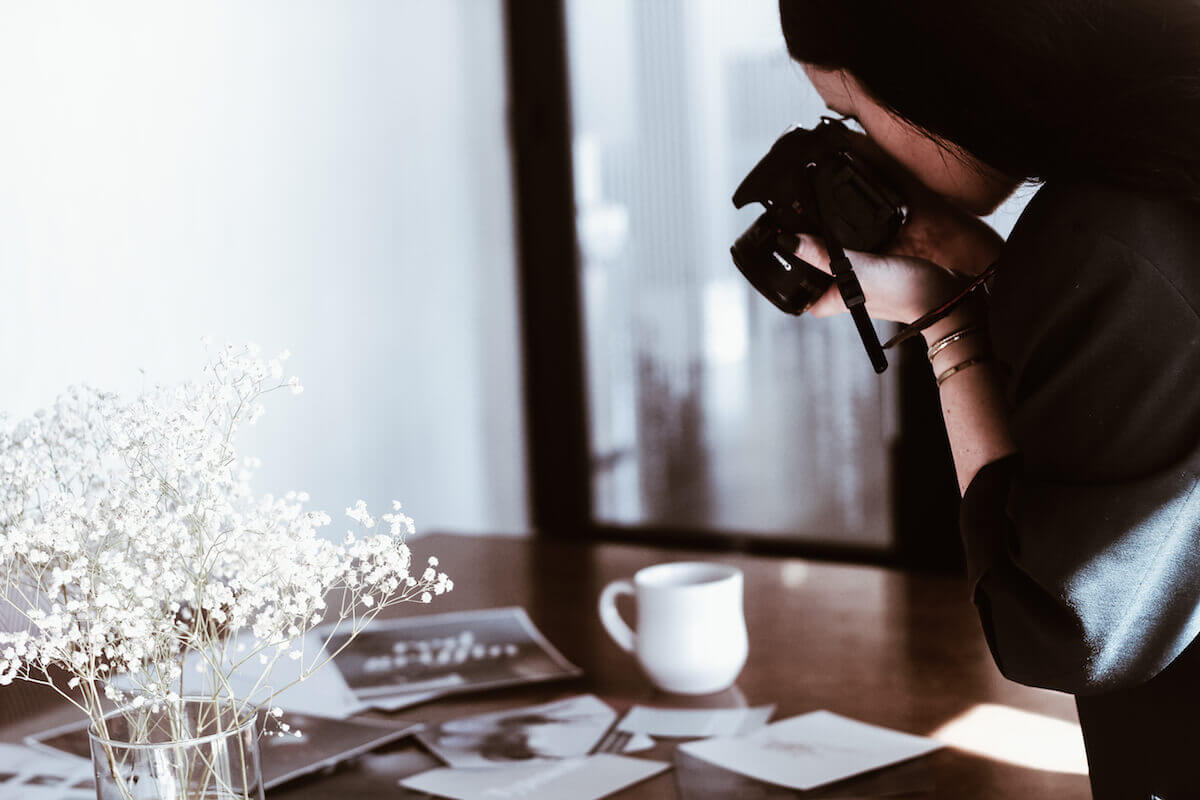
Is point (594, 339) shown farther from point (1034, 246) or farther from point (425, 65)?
point (1034, 246)

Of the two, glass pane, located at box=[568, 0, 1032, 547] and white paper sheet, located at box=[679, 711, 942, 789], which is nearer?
white paper sheet, located at box=[679, 711, 942, 789]

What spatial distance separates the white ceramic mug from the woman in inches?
12.2

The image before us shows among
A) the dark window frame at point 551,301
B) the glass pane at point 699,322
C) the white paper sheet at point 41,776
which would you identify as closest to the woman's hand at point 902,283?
the white paper sheet at point 41,776

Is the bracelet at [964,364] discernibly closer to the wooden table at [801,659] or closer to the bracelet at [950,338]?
the bracelet at [950,338]

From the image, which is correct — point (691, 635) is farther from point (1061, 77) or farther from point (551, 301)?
point (551, 301)

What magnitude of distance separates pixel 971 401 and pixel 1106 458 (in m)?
0.15

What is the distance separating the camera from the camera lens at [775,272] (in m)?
0.88

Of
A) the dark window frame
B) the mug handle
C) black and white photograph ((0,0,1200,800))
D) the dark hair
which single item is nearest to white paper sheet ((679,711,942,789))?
black and white photograph ((0,0,1200,800))

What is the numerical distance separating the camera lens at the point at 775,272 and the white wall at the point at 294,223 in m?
1.22

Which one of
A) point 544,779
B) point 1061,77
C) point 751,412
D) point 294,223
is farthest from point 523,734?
point 751,412

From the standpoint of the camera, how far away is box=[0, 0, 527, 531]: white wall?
5.61 feet

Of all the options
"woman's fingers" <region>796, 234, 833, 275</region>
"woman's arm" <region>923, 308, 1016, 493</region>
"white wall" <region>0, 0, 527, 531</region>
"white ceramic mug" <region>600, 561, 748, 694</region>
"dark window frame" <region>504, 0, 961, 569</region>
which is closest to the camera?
"woman's arm" <region>923, 308, 1016, 493</region>

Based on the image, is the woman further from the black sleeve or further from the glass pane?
the glass pane

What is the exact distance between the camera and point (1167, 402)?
615mm
